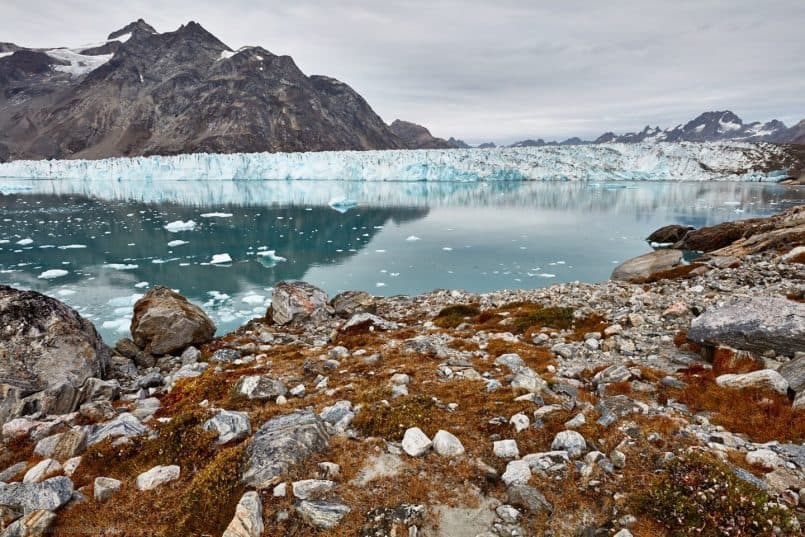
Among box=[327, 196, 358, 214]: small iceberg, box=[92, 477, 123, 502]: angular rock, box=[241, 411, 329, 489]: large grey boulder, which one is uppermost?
box=[327, 196, 358, 214]: small iceberg

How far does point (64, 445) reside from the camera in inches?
241

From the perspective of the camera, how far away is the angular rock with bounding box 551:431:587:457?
506cm

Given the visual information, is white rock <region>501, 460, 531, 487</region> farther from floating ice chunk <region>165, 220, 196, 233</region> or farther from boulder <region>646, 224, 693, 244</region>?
floating ice chunk <region>165, 220, 196, 233</region>

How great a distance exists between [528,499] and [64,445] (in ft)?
20.9

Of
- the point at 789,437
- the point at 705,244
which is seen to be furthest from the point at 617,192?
the point at 789,437

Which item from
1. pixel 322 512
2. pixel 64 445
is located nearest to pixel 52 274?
pixel 64 445

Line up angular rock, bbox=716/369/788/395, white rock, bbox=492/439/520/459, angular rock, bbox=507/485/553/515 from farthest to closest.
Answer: angular rock, bbox=716/369/788/395 < white rock, bbox=492/439/520/459 < angular rock, bbox=507/485/553/515

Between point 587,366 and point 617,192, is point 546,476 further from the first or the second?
point 617,192

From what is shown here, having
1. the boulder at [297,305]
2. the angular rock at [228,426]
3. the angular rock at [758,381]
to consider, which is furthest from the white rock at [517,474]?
the boulder at [297,305]

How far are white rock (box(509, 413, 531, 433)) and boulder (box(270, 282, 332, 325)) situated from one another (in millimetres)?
12171

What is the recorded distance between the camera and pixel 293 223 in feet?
170

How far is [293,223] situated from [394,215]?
14.5 m

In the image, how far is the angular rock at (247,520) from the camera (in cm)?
405

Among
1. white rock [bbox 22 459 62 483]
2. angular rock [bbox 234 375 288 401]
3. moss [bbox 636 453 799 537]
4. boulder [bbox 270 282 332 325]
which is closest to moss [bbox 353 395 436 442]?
angular rock [bbox 234 375 288 401]
